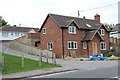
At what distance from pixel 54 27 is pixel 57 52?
164 inches

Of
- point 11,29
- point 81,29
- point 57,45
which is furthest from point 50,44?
point 11,29

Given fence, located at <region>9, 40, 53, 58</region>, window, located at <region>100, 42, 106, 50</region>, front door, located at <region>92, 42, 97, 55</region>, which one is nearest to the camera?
fence, located at <region>9, 40, 53, 58</region>

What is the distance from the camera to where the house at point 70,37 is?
148ft

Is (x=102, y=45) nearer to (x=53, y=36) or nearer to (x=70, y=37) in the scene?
(x=70, y=37)

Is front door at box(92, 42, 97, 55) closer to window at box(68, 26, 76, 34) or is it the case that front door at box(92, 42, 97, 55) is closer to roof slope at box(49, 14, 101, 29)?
roof slope at box(49, 14, 101, 29)

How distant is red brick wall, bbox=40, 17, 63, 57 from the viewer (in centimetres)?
4519

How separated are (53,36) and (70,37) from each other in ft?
9.33

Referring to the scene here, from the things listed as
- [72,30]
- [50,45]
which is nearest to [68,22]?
[72,30]

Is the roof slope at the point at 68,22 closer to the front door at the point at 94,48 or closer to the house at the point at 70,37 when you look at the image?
Result: the house at the point at 70,37

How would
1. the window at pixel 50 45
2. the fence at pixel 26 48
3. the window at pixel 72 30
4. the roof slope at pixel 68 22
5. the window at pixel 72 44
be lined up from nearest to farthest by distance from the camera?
the fence at pixel 26 48, the window at pixel 72 44, the window at pixel 72 30, the roof slope at pixel 68 22, the window at pixel 50 45

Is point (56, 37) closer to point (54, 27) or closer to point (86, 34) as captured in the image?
point (54, 27)

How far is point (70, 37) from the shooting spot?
46000 millimetres

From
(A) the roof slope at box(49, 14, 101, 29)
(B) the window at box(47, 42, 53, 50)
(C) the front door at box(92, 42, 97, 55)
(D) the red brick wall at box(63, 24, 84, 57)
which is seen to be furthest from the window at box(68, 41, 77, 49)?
(B) the window at box(47, 42, 53, 50)

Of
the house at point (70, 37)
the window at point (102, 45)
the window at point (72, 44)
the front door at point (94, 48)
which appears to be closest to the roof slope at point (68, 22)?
the house at point (70, 37)
